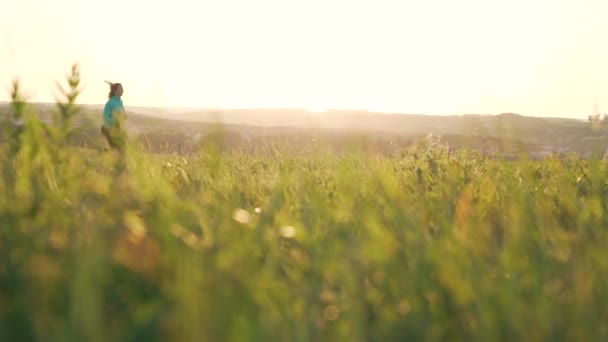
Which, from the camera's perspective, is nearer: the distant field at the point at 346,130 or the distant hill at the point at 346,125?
the distant field at the point at 346,130

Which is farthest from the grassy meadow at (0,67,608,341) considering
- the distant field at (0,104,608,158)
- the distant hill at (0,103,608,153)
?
the distant hill at (0,103,608,153)

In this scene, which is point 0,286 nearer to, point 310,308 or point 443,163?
point 310,308

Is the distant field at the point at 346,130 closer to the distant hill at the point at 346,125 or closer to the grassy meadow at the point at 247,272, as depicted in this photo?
the distant hill at the point at 346,125

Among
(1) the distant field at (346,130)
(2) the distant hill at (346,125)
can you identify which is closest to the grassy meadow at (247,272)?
(1) the distant field at (346,130)

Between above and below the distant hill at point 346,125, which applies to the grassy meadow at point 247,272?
above

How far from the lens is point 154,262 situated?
1.75 m

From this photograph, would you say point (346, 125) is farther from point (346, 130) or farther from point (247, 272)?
point (247, 272)

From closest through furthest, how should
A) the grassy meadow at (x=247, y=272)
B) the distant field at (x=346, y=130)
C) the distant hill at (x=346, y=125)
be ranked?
1. the grassy meadow at (x=247, y=272)
2. the distant field at (x=346, y=130)
3. the distant hill at (x=346, y=125)

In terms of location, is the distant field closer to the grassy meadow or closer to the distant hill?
the distant hill

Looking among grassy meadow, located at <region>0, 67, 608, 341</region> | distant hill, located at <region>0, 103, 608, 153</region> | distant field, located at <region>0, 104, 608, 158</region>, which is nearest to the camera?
grassy meadow, located at <region>0, 67, 608, 341</region>

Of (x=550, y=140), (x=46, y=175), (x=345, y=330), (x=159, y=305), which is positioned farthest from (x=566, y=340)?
(x=550, y=140)

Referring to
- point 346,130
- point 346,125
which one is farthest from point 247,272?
point 346,125

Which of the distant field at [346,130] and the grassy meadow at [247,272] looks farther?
the distant field at [346,130]

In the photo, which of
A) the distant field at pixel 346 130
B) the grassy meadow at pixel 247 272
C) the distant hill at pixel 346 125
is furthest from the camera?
the distant hill at pixel 346 125
